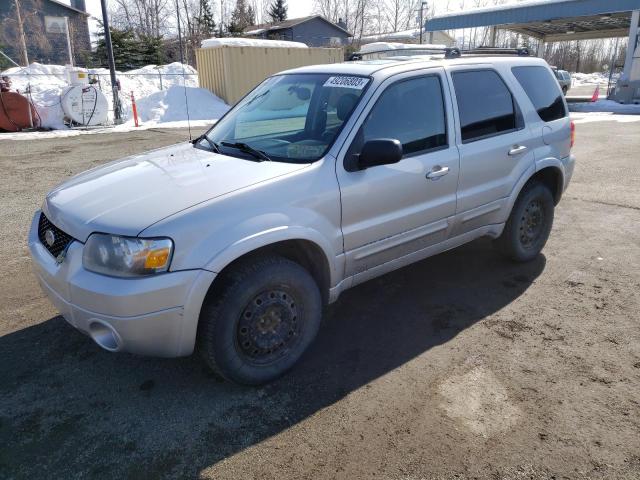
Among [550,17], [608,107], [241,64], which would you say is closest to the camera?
[241,64]

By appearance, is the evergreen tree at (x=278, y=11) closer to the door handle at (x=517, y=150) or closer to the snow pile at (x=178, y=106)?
the snow pile at (x=178, y=106)

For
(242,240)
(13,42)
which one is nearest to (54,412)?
(242,240)

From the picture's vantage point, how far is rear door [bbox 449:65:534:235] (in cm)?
398

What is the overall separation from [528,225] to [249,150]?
2812 millimetres

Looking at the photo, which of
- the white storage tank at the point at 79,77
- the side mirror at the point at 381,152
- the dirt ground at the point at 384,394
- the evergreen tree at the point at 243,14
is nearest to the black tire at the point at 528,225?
the dirt ground at the point at 384,394

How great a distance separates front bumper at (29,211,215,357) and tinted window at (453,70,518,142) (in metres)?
2.46

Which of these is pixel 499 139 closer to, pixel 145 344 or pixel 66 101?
pixel 145 344

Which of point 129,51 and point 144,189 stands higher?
point 129,51

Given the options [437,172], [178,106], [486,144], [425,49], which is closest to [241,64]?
[178,106]

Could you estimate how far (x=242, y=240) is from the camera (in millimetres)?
2779

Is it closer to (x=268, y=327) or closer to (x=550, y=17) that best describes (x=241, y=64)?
(x=550, y=17)

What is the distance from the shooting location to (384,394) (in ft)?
10.1

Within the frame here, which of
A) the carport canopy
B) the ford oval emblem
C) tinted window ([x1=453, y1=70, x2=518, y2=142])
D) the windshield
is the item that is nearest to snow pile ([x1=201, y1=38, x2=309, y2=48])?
the carport canopy

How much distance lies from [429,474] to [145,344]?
5.21 feet
